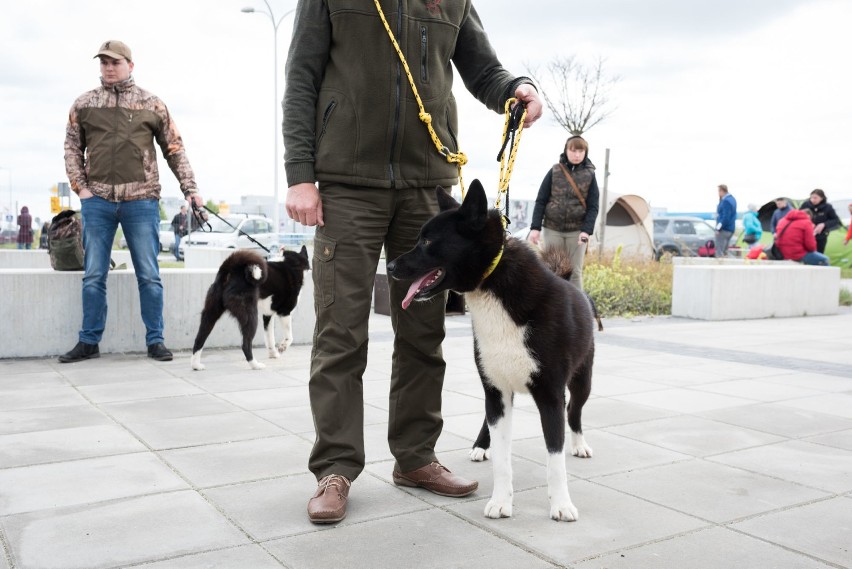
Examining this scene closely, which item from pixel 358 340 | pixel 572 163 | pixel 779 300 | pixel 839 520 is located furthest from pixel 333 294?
pixel 779 300

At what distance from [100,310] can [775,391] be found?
5.59 metres

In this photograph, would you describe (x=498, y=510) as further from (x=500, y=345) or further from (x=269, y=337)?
(x=269, y=337)

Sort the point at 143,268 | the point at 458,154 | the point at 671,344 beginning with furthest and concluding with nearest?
the point at 671,344 → the point at 143,268 → the point at 458,154

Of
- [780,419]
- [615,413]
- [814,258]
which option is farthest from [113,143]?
[814,258]

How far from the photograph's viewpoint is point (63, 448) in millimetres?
4027

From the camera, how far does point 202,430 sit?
14.7 feet

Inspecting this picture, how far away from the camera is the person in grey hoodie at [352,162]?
10.4ft

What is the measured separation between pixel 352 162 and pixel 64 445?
2265 mm

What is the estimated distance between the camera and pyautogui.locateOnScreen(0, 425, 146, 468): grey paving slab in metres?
3.85

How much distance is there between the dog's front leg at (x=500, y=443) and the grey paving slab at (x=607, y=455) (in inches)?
24.7

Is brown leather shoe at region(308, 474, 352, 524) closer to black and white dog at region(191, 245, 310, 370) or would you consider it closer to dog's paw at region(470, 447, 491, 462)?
dog's paw at region(470, 447, 491, 462)

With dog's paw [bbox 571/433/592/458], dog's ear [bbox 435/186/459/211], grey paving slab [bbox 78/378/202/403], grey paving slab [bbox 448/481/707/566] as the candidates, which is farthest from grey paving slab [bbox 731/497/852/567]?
grey paving slab [bbox 78/378/202/403]

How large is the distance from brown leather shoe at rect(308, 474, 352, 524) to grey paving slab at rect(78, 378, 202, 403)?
265cm

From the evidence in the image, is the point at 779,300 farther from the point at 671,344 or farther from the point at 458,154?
the point at 458,154
